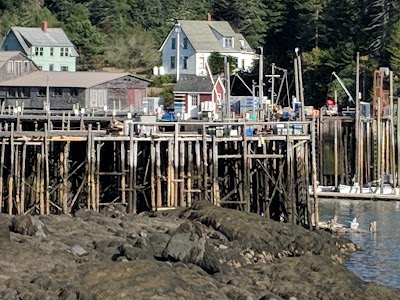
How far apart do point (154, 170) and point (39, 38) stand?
58185 millimetres

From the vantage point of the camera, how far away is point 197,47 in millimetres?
99312

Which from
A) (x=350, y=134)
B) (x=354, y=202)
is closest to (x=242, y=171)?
(x=354, y=202)

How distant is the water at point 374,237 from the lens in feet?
124

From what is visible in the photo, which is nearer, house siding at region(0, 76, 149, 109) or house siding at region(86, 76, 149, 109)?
house siding at region(0, 76, 149, 109)

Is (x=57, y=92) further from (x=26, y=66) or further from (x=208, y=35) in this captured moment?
(x=208, y=35)

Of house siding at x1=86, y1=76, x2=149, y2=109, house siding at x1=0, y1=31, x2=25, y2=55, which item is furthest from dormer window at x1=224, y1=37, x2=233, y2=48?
house siding at x1=86, y1=76, x2=149, y2=109

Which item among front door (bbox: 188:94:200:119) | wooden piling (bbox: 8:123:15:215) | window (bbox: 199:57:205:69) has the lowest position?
wooden piling (bbox: 8:123:15:215)

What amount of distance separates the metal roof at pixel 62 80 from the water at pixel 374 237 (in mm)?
24464

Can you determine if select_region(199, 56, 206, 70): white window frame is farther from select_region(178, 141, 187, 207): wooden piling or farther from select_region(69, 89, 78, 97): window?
select_region(178, 141, 187, 207): wooden piling

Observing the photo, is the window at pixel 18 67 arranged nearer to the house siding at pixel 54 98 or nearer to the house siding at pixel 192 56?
the house siding at pixel 54 98

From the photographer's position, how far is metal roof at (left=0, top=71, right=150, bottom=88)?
76.2 meters

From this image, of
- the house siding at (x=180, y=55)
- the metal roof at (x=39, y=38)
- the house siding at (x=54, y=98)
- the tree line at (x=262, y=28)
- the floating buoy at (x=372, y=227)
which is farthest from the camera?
the house siding at (x=180, y=55)

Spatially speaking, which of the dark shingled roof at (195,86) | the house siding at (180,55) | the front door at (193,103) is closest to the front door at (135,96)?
the dark shingled roof at (195,86)

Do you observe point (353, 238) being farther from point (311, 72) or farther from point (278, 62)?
point (278, 62)
